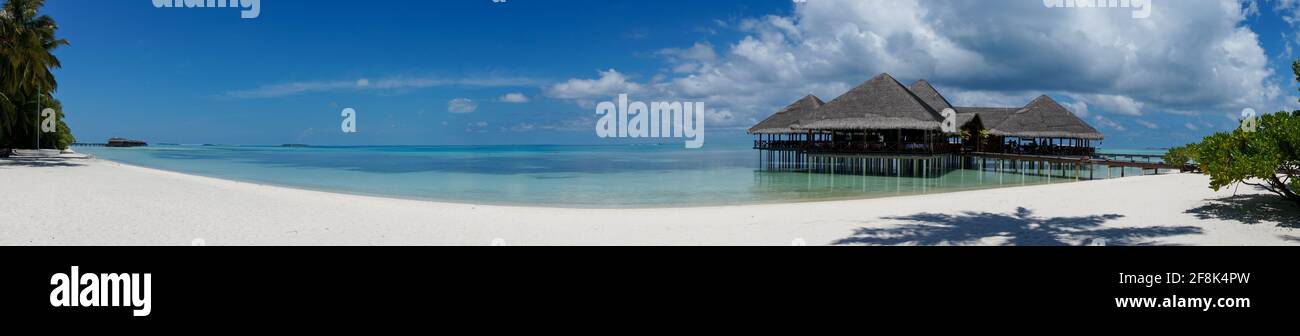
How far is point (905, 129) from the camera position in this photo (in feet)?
88.4

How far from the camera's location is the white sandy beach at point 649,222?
7.52m

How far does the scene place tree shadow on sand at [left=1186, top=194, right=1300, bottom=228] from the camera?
8.58 metres

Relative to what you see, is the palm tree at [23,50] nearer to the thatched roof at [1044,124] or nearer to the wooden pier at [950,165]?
the wooden pier at [950,165]

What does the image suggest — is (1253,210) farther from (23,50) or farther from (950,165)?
(23,50)

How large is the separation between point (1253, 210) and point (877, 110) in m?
18.3

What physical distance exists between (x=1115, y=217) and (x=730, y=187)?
13606 mm

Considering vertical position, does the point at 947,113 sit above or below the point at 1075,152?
above

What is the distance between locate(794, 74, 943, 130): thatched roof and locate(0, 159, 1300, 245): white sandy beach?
13.4 meters

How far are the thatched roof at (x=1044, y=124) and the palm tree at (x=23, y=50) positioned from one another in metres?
40.3
